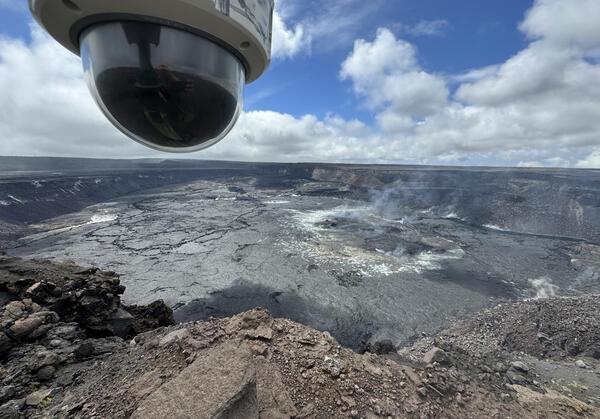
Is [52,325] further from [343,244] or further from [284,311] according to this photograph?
[343,244]

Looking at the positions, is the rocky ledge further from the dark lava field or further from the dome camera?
the dark lava field

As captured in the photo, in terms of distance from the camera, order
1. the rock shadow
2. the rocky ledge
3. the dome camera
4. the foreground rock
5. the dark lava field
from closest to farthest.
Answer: the dome camera < the rocky ledge < the foreground rock < the rock shadow < the dark lava field

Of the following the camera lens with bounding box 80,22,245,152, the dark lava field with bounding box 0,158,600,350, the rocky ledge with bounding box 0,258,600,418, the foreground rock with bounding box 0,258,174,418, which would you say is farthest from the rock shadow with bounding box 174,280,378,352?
the camera lens with bounding box 80,22,245,152

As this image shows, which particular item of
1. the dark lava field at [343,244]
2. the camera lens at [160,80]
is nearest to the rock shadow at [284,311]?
the dark lava field at [343,244]

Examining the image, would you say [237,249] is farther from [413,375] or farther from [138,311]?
[413,375]

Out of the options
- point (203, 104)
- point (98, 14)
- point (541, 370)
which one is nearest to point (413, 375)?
point (541, 370)
